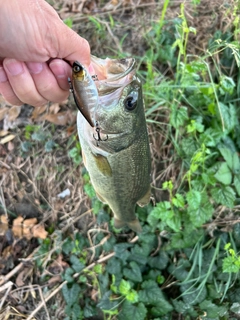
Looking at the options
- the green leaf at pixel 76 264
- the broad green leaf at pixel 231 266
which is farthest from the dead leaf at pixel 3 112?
the broad green leaf at pixel 231 266

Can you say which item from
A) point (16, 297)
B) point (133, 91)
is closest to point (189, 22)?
point (133, 91)

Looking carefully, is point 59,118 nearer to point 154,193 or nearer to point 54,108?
point 54,108

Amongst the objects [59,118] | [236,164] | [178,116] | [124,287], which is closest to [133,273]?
[124,287]

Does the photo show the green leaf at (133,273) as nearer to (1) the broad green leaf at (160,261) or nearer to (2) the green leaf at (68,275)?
(1) the broad green leaf at (160,261)

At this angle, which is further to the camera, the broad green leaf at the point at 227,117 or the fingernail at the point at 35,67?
the broad green leaf at the point at 227,117

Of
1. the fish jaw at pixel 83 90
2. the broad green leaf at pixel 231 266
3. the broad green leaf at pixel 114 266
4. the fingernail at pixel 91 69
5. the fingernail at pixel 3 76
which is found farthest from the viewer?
the broad green leaf at pixel 114 266

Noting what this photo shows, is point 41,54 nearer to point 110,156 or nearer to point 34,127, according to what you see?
point 110,156

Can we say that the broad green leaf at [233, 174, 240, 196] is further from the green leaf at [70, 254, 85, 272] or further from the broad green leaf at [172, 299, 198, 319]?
the green leaf at [70, 254, 85, 272]
